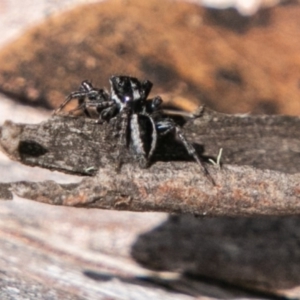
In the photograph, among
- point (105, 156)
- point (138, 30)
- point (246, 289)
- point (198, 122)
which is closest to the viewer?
point (105, 156)

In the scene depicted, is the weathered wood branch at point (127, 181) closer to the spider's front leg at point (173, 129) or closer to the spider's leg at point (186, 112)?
the spider's front leg at point (173, 129)

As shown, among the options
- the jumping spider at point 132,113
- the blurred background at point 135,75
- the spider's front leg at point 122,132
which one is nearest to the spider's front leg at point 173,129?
the jumping spider at point 132,113

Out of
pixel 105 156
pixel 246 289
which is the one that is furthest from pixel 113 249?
pixel 105 156

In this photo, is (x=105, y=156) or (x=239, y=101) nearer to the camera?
(x=105, y=156)

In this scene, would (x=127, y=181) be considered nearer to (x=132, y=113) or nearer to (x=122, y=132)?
(x=122, y=132)

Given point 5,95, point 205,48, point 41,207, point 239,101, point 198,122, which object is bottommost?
point 41,207

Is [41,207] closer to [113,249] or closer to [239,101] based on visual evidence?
[113,249]

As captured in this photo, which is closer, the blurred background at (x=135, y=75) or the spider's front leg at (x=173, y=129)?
the spider's front leg at (x=173, y=129)

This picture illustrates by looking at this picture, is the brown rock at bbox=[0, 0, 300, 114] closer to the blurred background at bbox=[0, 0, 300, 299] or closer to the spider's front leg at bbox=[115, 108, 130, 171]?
the blurred background at bbox=[0, 0, 300, 299]
